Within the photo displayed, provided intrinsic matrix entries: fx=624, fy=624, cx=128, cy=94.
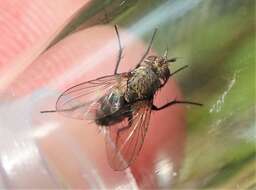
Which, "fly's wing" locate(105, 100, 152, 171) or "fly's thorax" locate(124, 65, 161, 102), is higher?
"fly's thorax" locate(124, 65, 161, 102)

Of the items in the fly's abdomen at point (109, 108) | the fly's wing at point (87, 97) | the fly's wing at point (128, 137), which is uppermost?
the fly's wing at point (87, 97)

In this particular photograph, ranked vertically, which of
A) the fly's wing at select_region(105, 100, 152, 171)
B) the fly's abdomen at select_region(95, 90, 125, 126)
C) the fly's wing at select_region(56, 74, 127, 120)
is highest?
the fly's wing at select_region(56, 74, 127, 120)

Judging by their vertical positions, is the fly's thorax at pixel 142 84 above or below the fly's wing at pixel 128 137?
above

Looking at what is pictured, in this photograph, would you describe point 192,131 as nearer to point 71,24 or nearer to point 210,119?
point 210,119

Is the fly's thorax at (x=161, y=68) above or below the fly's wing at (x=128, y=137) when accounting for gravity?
above
